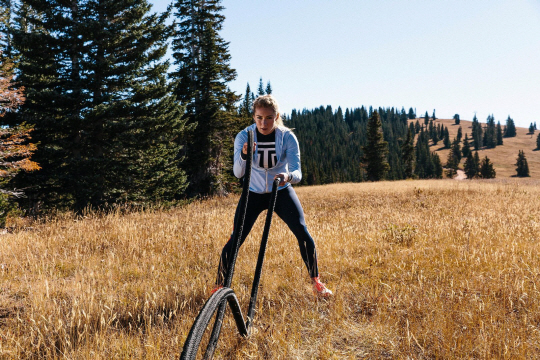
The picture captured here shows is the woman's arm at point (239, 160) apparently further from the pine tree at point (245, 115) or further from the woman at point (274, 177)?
the pine tree at point (245, 115)

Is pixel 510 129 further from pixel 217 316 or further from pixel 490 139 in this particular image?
pixel 217 316

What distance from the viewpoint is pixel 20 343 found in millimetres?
2518

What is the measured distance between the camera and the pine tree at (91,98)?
1234cm

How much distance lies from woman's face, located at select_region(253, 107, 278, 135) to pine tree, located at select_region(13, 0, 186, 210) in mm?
11549

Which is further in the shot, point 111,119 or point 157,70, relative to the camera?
point 157,70

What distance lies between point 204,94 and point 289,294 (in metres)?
19.6

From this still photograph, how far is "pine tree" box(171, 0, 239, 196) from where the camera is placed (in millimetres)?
20312

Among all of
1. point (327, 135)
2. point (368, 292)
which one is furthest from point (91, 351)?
point (327, 135)

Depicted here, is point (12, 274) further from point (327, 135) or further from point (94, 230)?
point (327, 135)

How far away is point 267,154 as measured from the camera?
348cm

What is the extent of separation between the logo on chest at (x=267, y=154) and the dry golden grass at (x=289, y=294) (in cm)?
158

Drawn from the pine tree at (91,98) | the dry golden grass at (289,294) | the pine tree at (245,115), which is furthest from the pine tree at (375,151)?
the dry golden grass at (289,294)

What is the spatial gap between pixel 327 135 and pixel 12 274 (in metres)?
162

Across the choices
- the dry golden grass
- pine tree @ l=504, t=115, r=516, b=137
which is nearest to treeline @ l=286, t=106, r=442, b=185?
→ the dry golden grass
